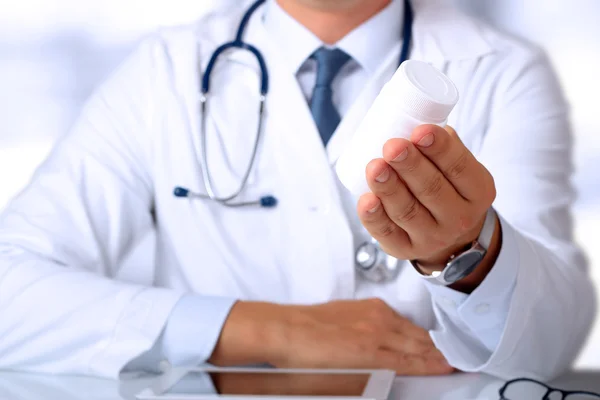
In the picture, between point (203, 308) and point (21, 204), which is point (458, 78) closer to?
point (203, 308)

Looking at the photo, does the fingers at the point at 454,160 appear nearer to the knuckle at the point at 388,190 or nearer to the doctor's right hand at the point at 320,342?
the knuckle at the point at 388,190

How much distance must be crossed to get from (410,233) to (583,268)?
1.46 ft

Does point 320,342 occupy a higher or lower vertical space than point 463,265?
lower

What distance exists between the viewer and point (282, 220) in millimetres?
1308

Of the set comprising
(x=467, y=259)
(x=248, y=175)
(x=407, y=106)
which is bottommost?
(x=248, y=175)

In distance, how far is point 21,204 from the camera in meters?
1.27

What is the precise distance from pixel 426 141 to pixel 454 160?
5cm

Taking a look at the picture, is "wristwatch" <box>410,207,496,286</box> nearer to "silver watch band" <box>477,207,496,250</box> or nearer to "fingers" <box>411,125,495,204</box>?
"silver watch band" <box>477,207,496,250</box>

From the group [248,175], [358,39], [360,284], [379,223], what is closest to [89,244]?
[248,175]

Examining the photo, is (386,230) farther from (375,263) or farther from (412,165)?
(375,263)

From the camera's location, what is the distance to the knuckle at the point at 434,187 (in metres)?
0.73

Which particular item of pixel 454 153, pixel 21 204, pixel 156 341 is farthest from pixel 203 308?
pixel 454 153

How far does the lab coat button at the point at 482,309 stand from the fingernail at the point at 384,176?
1.06 feet

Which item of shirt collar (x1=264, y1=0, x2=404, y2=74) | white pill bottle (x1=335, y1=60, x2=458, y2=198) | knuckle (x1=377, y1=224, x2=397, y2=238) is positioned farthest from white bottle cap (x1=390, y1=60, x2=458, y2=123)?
shirt collar (x1=264, y1=0, x2=404, y2=74)
